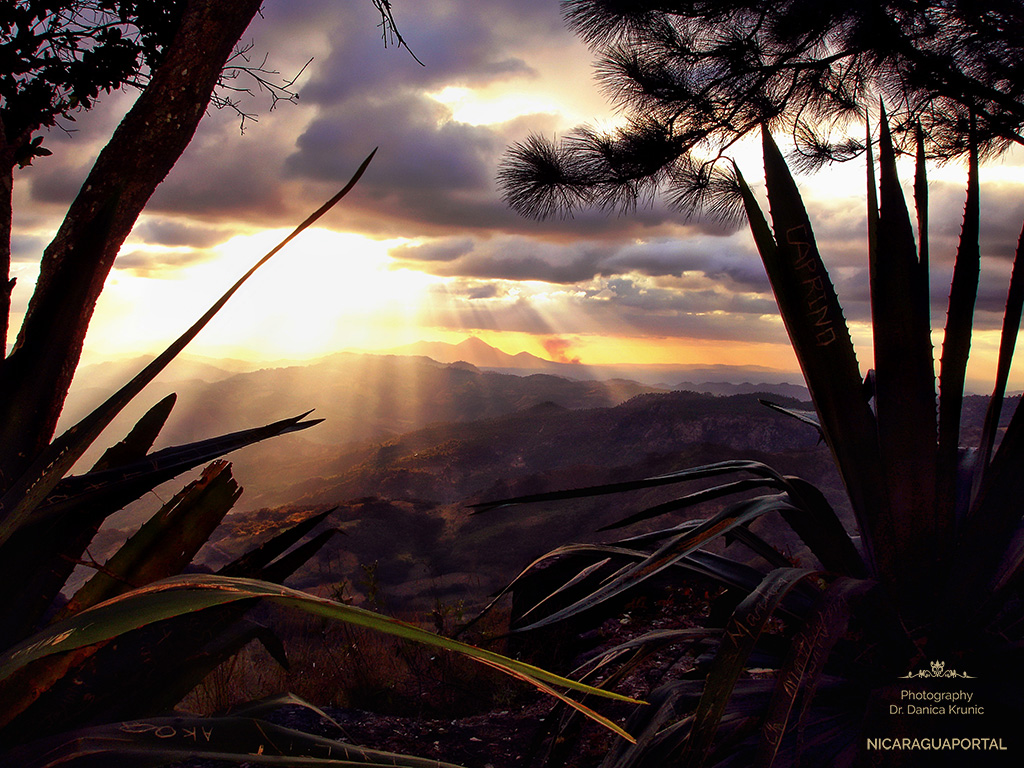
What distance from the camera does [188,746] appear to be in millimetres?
486

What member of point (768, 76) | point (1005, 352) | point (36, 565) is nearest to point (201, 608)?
point (36, 565)

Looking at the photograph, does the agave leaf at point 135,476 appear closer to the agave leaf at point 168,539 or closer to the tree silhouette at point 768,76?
the agave leaf at point 168,539

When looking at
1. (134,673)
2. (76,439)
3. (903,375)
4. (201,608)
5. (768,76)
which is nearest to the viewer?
(201,608)

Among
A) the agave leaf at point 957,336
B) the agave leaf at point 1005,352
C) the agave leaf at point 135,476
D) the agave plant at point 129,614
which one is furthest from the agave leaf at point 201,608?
the agave leaf at point 1005,352

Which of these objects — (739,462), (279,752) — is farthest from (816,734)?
(279,752)

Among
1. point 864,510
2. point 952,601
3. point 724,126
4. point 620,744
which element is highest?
point 724,126

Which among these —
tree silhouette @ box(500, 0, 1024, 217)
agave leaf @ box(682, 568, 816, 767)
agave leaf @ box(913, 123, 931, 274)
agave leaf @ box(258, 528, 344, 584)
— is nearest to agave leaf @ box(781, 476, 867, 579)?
agave leaf @ box(682, 568, 816, 767)

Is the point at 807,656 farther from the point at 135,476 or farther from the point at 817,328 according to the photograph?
the point at 135,476

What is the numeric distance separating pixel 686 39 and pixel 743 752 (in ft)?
20.8

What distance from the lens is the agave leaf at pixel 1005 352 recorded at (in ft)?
3.50

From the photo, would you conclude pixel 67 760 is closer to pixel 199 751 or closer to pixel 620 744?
pixel 199 751

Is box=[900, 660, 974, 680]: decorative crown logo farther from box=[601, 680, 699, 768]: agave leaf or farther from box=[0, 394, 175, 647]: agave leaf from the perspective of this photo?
box=[0, 394, 175, 647]: agave leaf

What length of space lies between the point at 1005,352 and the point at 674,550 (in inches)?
28.0

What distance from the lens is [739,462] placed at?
1.33m
